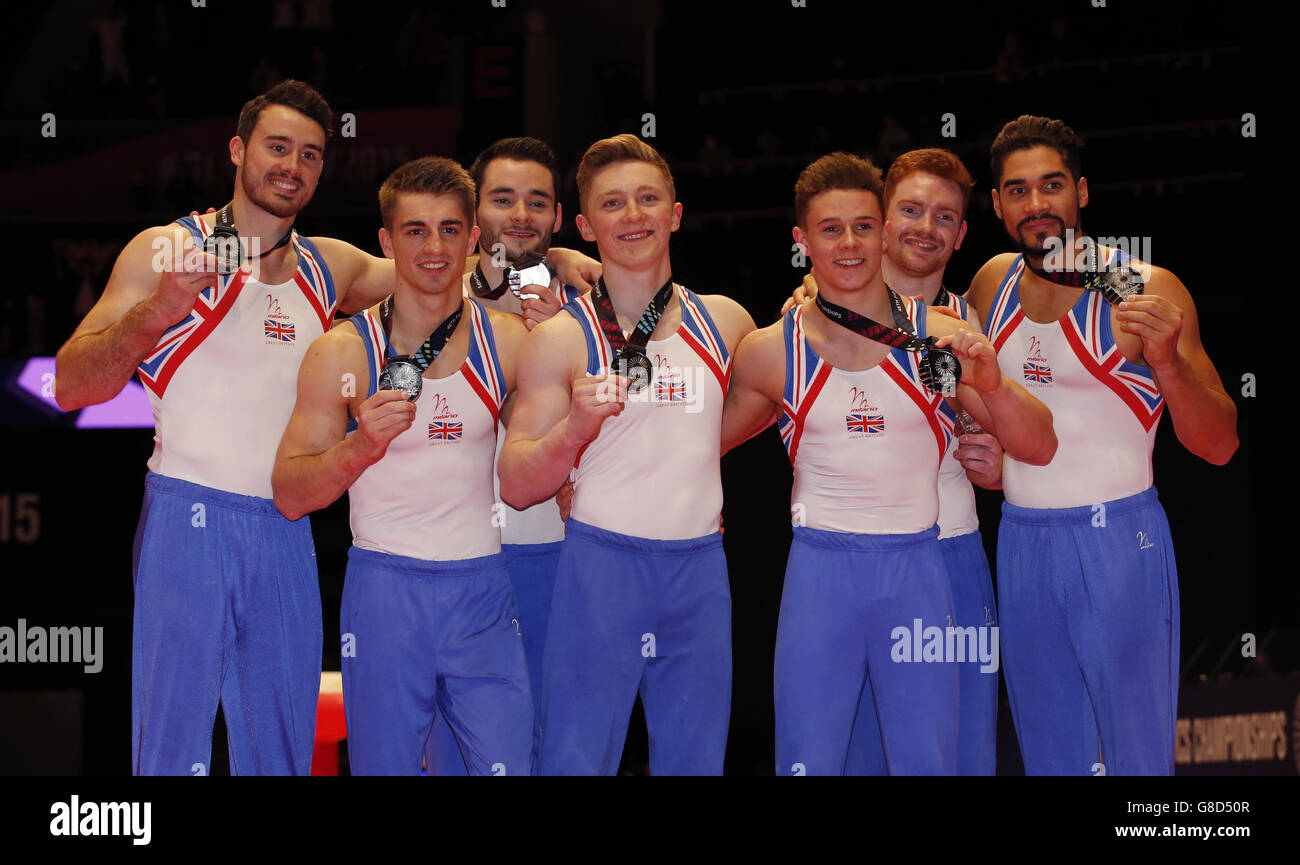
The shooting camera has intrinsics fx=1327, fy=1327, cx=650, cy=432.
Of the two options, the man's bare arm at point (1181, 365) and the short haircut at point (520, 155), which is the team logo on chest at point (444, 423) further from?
the man's bare arm at point (1181, 365)

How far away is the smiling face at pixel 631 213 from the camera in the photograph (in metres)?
4.15

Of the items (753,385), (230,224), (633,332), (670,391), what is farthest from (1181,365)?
(230,224)

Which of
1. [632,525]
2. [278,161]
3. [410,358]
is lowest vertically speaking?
[632,525]

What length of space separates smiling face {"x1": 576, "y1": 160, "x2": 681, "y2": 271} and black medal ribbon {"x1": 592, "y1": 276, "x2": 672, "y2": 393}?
0.35 ft

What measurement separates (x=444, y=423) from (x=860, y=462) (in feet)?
4.16

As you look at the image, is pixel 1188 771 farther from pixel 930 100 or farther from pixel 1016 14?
pixel 1016 14

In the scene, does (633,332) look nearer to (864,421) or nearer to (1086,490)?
(864,421)

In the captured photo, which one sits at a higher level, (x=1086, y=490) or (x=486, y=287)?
(x=486, y=287)

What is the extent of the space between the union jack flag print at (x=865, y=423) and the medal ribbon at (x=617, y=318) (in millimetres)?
663

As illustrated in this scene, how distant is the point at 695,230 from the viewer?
9.44m

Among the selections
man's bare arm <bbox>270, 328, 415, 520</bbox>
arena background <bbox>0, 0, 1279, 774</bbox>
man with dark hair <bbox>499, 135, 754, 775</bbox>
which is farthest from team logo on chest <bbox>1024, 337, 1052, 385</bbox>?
arena background <bbox>0, 0, 1279, 774</bbox>

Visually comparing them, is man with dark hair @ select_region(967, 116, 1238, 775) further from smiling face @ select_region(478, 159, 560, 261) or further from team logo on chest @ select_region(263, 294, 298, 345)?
team logo on chest @ select_region(263, 294, 298, 345)

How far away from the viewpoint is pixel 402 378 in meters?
3.87

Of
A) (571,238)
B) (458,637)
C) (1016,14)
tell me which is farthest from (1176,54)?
(458,637)
